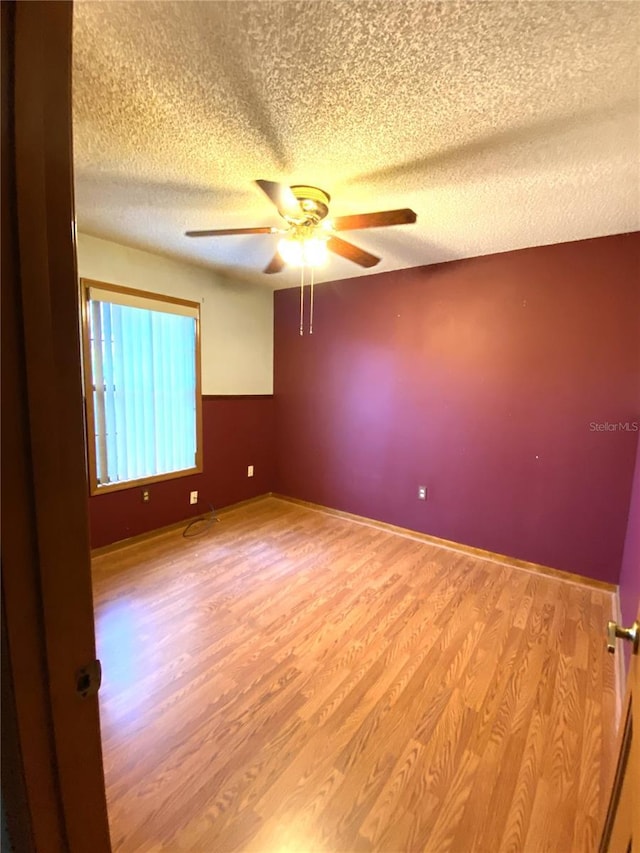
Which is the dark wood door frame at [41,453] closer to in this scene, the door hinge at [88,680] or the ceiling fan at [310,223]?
the door hinge at [88,680]

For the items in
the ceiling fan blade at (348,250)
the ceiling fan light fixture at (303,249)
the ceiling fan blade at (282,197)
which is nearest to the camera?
the ceiling fan blade at (282,197)

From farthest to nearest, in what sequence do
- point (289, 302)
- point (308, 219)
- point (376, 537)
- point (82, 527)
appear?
point (289, 302)
point (376, 537)
point (308, 219)
point (82, 527)

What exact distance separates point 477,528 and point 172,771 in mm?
2503

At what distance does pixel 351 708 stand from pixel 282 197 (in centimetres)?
221

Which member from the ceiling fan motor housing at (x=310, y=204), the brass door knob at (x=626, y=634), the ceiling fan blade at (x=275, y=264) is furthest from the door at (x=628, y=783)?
the ceiling fan blade at (x=275, y=264)

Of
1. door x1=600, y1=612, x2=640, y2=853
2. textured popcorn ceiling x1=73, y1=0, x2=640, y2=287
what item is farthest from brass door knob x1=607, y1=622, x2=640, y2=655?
textured popcorn ceiling x1=73, y1=0, x2=640, y2=287

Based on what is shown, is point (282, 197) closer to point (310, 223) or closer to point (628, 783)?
point (310, 223)

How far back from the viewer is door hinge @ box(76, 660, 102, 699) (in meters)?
0.59

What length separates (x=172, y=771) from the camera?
1.35 m

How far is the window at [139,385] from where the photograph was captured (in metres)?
2.78

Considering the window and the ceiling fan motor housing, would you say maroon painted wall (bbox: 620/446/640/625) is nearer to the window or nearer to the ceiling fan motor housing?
the ceiling fan motor housing

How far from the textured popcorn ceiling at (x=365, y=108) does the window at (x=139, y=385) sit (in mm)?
828

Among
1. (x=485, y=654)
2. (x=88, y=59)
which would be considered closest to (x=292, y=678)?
(x=485, y=654)

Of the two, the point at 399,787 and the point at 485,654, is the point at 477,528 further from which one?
the point at 399,787
